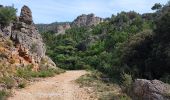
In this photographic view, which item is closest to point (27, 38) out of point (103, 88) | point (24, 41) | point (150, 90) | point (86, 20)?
point (24, 41)

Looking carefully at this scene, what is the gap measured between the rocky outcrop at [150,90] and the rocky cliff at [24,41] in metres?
11.3

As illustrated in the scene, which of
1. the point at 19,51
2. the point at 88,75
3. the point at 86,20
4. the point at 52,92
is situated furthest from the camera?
the point at 86,20

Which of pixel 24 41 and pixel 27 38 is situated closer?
pixel 24 41

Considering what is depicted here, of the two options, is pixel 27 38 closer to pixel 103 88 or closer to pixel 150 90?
pixel 103 88

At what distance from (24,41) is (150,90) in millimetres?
14729

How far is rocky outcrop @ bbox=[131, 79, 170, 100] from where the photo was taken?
45.8 feet

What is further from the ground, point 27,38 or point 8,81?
point 27,38

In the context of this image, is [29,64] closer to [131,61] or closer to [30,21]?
[30,21]

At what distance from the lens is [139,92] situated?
1515cm

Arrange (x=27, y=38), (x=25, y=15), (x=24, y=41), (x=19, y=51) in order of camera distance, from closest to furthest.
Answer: (x=19, y=51)
(x=24, y=41)
(x=27, y=38)
(x=25, y=15)

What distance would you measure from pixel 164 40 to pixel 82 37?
127ft

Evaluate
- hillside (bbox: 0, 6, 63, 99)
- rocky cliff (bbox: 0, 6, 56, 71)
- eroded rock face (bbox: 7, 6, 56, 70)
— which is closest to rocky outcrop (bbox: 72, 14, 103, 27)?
eroded rock face (bbox: 7, 6, 56, 70)

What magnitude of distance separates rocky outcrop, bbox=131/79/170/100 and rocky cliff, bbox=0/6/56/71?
36.9ft

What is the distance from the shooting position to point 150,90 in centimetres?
1438
